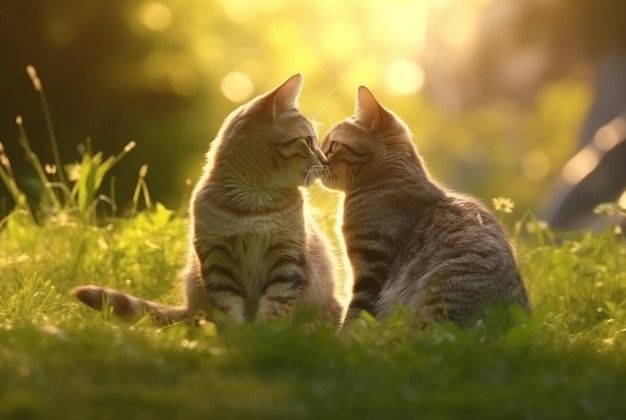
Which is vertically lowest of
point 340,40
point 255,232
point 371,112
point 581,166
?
point 581,166

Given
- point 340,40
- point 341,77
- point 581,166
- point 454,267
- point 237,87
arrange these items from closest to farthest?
point 454,267 < point 237,87 < point 581,166 < point 341,77 < point 340,40

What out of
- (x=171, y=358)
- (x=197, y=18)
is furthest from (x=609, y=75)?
(x=171, y=358)

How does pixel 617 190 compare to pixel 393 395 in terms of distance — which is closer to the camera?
pixel 393 395

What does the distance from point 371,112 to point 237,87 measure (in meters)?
5.33

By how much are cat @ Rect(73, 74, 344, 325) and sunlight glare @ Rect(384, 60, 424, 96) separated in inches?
488

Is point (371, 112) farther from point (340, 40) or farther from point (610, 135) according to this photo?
point (340, 40)

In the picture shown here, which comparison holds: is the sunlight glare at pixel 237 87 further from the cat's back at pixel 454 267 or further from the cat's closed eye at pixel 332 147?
the cat's back at pixel 454 267

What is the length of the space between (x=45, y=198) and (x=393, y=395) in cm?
428

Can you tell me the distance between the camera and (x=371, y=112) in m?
5.73

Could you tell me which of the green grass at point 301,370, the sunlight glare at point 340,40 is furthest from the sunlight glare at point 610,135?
the green grass at point 301,370

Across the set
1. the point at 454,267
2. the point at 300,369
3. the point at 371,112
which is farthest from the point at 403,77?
the point at 300,369

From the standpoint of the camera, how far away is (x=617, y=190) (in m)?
11.1

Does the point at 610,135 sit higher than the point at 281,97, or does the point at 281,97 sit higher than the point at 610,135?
the point at 281,97

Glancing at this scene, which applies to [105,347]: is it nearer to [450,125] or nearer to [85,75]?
[85,75]
